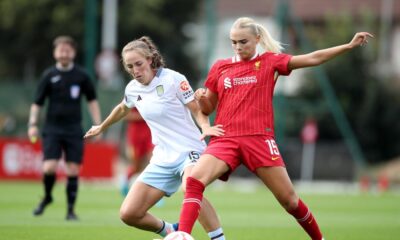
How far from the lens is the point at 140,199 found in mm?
8594

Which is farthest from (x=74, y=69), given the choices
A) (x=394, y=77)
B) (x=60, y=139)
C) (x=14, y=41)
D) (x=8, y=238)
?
(x=14, y=41)

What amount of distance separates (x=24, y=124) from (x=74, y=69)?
1561 centimetres

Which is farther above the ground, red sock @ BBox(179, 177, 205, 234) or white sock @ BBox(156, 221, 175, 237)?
red sock @ BBox(179, 177, 205, 234)

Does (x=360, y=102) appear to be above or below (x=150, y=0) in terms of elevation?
below

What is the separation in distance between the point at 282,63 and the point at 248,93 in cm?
43

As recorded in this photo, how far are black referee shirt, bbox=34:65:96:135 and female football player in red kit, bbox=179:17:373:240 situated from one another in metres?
4.98

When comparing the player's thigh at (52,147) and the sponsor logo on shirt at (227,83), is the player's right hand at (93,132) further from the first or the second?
the player's thigh at (52,147)

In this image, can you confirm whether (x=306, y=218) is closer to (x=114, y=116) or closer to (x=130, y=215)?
(x=130, y=215)

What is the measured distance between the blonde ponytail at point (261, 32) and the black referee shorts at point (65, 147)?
5.14m

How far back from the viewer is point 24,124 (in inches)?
1119

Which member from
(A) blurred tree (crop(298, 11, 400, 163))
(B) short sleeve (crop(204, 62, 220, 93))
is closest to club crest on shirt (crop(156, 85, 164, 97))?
(B) short sleeve (crop(204, 62, 220, 93))

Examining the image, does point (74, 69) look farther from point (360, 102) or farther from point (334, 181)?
point (360, 102)

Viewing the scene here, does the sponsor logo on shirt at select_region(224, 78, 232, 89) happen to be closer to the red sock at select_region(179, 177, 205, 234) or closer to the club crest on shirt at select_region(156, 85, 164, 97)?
the club crest on shirt at select_region(156, 85, 164, 97)

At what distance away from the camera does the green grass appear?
10844mm
